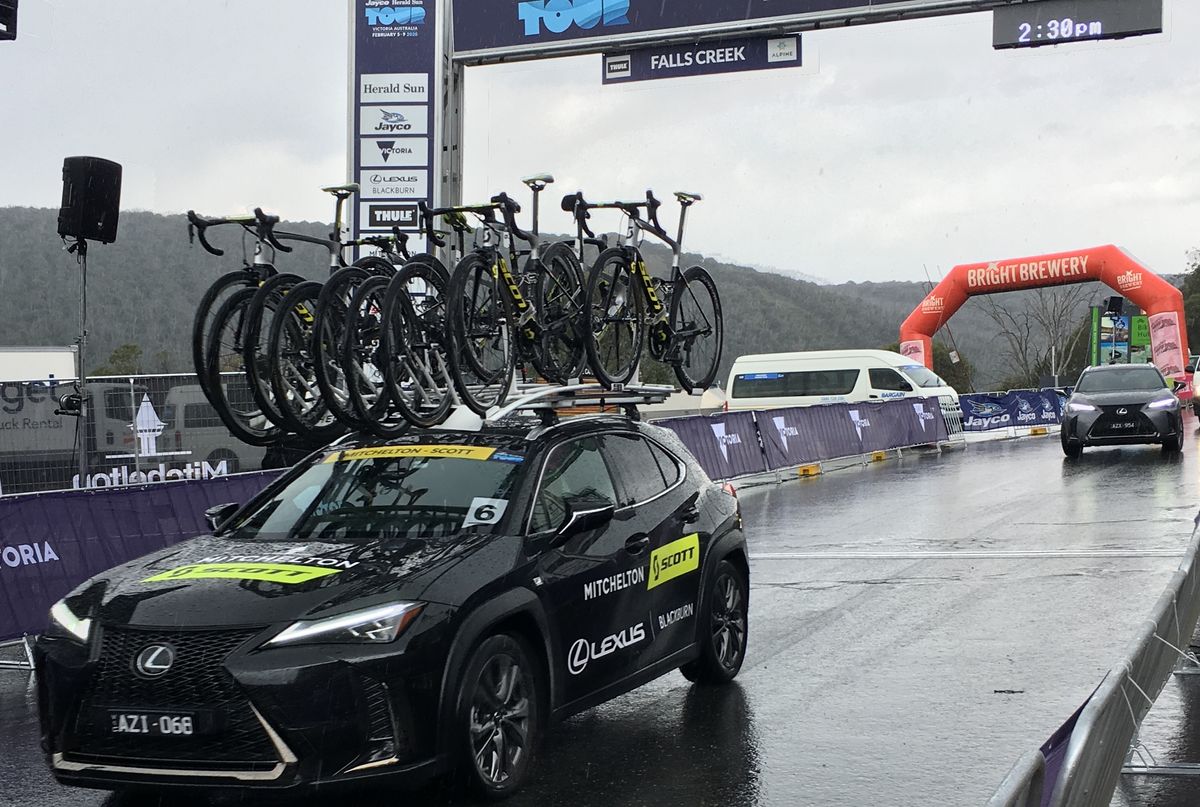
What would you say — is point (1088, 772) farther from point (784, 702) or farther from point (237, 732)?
point (784, 702)

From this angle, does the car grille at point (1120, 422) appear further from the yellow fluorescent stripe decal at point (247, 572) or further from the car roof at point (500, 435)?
the yellow fluorescent stripe decal at point (247, 572)

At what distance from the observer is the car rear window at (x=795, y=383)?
34.4 meters

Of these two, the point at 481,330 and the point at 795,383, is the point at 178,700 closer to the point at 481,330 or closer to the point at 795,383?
the point at 481,330

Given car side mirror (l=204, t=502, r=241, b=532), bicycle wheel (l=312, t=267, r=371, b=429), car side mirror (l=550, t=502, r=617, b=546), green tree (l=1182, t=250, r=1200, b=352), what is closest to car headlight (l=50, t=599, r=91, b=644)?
car side mirror (l=204, t=502, r=241, b=532)

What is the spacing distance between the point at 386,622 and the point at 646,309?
5.50 metres

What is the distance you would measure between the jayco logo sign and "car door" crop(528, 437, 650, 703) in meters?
13.6

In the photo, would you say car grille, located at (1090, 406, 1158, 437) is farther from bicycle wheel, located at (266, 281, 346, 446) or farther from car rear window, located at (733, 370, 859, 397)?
bicycle wheel, located at (266, 281, 346, 446)

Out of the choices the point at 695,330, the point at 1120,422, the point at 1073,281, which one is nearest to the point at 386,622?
the point at 695,330

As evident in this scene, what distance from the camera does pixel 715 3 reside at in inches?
749

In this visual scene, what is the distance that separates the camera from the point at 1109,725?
156 inches

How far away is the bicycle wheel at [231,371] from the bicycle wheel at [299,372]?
0.60 ft

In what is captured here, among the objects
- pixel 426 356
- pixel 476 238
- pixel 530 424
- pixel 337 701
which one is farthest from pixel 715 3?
pixel 337 701

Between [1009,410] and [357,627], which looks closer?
[357,627]

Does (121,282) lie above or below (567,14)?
above
